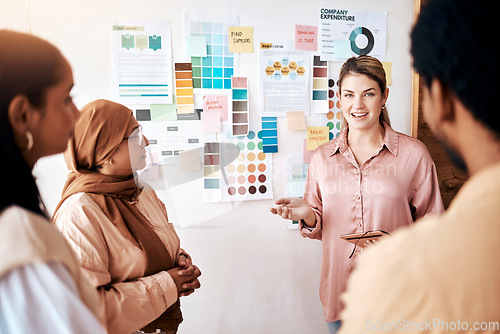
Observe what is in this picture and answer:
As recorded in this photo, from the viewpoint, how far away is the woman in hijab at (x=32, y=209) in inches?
24.4

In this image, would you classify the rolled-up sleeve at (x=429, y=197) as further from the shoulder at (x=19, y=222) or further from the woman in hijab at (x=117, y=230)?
the shoulder at (x=19, y=222)

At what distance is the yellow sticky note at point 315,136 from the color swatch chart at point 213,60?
1.90 ft

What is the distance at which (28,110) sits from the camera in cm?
69

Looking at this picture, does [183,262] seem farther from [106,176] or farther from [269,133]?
[269,133]

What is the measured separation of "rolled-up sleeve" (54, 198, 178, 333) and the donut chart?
181cm

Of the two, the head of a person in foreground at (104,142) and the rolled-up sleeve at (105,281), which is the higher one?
the head of a person in foreground at (104,142)

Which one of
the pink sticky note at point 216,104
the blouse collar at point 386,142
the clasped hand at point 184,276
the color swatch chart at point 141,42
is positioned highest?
the color swatch chart at point 141,42

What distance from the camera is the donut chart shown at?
7.93ft

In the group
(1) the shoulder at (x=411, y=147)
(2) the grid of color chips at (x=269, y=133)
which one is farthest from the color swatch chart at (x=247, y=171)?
(1) the shoulder at (x=411, y=147)

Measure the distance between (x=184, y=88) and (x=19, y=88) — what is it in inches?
61.4

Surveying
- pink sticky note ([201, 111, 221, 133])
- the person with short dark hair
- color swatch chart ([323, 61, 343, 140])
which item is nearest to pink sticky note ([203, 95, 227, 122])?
pink sticky note ([201, 111, 221, 133])

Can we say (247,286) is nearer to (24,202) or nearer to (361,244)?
(361,244)

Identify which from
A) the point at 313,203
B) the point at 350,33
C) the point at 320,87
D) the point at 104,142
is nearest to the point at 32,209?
the point at 104,142

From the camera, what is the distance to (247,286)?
234cm
